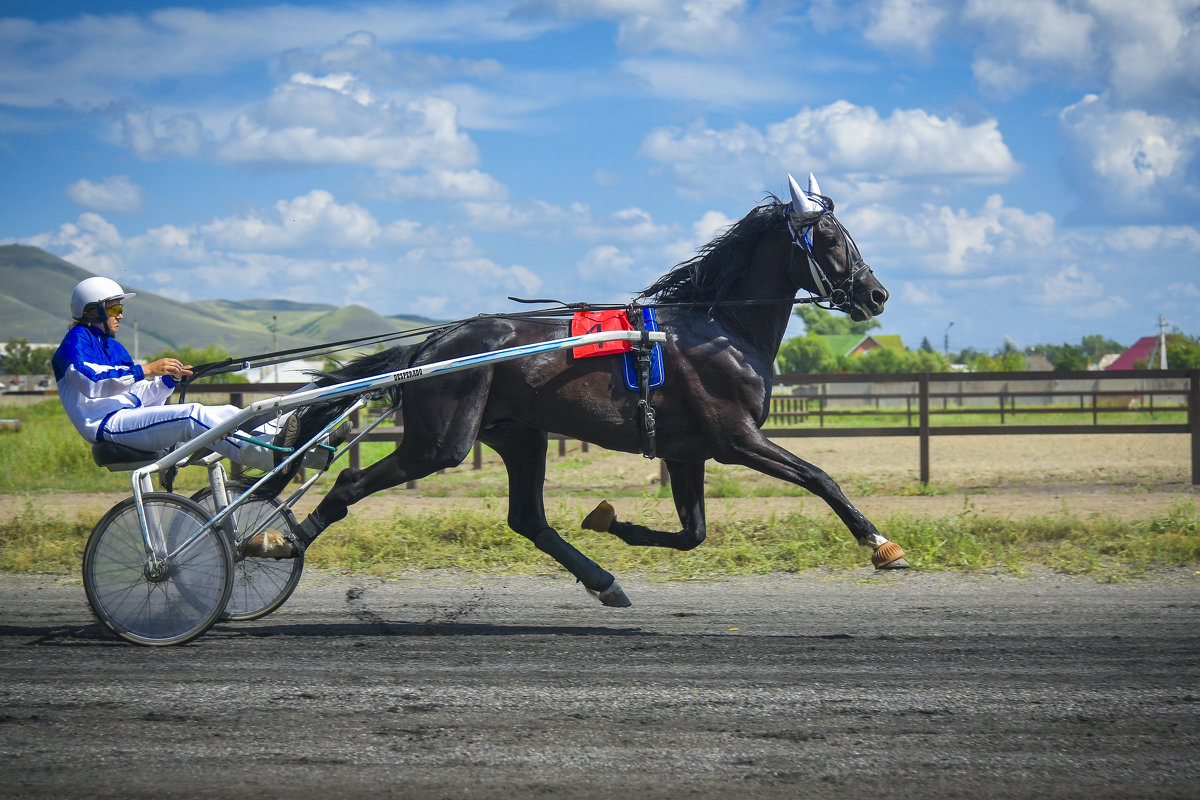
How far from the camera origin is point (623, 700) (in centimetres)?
387

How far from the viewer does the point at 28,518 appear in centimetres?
832

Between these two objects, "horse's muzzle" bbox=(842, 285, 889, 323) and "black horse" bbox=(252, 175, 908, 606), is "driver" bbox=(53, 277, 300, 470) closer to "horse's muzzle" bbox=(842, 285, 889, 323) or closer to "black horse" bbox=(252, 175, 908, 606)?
"black horse" bbox=(252, 175, 908, 606)

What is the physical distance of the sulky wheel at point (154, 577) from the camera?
4.84 m

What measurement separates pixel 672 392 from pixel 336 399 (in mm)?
1816

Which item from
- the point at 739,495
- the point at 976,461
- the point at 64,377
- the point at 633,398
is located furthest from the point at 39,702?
the point at 976,461

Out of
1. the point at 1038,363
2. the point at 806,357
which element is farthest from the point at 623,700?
the point at 1038,363

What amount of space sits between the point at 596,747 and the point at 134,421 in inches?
119

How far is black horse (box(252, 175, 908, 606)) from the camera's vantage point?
5340 mm

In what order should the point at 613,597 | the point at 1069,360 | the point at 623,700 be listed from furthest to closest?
the point at 1069,360 → the point at 613,597 → the point at 623,700

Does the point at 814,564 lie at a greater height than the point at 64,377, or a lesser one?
lesser

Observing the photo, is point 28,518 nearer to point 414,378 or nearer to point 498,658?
point 414,378

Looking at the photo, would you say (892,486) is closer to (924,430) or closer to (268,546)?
(924,430)

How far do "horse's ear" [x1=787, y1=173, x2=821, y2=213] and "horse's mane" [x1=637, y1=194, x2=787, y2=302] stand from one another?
0.08 metres

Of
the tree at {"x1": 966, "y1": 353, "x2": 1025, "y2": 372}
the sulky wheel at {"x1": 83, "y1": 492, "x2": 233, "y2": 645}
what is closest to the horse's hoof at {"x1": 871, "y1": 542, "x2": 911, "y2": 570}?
the sulky wheel at {"x1": 83, "y1": 492, "x2": 233, "y2": 645}
